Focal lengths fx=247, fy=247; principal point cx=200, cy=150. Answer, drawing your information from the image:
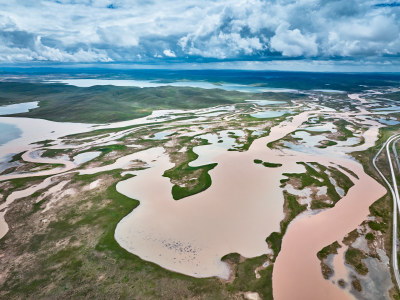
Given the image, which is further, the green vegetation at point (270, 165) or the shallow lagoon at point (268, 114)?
the shallow lagoon at point (268, 114)

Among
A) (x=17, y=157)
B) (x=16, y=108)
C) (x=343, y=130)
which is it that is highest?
(x=17, y=157)

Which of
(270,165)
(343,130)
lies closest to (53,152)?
(270,165)

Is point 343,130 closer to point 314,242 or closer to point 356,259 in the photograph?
point 314,242

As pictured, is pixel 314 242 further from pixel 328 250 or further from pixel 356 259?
pixel 356 259

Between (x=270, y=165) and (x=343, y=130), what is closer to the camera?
(x=270, y=165)

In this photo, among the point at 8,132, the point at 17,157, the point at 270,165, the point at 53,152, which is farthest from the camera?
the point at 8,132

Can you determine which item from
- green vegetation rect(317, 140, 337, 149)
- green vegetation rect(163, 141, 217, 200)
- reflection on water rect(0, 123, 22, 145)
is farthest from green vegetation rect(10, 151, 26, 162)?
green vegetation rect(317, 140, 337, 149)

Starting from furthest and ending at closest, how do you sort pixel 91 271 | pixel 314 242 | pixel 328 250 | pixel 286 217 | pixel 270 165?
pixel 270 165 → pixel 286 217 → pixel 314 242 → pixel 328 250 → pixel 91 271

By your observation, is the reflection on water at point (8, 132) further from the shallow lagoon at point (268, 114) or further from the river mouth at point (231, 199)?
the shallow lagoon at point (268, 114)

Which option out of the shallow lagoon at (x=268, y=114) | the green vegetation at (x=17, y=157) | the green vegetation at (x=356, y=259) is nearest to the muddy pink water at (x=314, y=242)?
the green vegetation at (x=356, y=259)

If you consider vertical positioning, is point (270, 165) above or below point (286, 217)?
below

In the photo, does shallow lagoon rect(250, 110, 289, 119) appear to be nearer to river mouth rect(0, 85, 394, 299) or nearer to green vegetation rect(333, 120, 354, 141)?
green vegetation rect(333, 120, 354, 141)

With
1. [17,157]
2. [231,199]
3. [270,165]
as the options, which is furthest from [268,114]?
[17,157]
